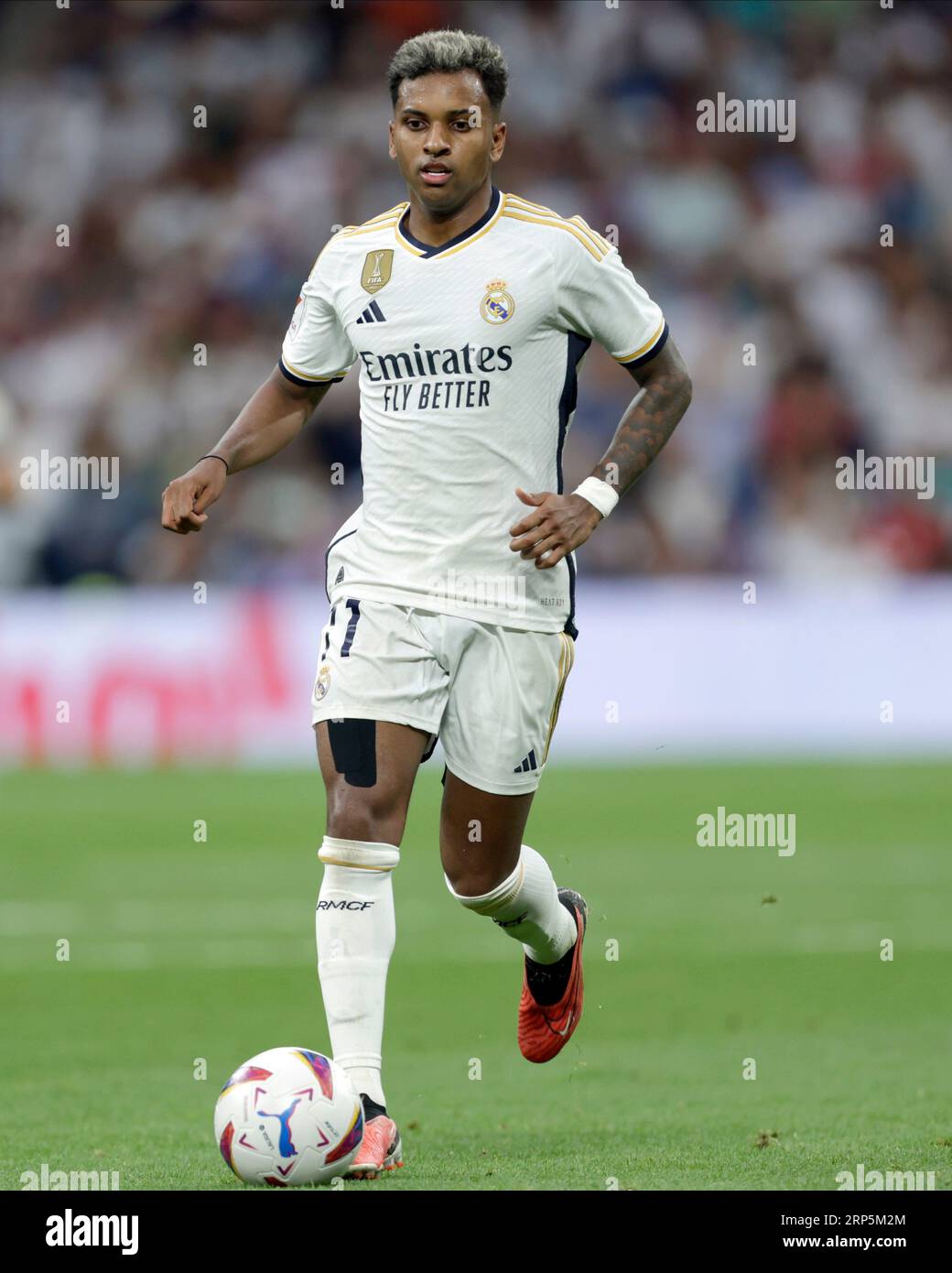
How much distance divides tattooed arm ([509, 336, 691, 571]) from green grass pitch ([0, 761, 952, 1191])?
1.52 meters

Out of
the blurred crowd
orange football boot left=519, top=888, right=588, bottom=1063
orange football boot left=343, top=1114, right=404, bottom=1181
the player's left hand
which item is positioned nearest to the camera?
orange football boot left=343, top=1114, right=404, bottom=1181

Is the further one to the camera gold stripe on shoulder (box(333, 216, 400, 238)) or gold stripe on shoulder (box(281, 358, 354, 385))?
gold stripe on shoulder (box(281, 358, 354, 385))

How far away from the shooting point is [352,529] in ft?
18.7

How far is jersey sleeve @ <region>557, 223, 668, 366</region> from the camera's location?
219 inches

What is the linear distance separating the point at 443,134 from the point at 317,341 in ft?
2.38

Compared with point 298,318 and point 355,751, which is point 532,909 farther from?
point 298,318

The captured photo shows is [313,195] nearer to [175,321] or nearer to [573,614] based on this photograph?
[175,321]

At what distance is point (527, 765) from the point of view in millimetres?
5672

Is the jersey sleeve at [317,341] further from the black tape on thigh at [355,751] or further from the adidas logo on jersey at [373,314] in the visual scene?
the black tape on thigh at [355,751]

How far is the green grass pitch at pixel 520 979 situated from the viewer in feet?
17.7

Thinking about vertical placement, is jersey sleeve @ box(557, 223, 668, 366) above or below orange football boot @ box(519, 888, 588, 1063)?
above

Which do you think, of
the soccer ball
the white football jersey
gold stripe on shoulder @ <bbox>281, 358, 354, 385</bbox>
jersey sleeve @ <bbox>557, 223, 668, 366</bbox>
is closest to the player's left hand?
the white football jersey

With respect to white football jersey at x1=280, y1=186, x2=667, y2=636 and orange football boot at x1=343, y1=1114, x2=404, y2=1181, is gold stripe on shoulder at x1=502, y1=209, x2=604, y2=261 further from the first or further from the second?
orange football boot at x1=343, y1=1114, x2=404, y2=1181

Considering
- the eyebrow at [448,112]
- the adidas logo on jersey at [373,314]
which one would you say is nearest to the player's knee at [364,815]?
the adidas logo on jersey at [373,314]
